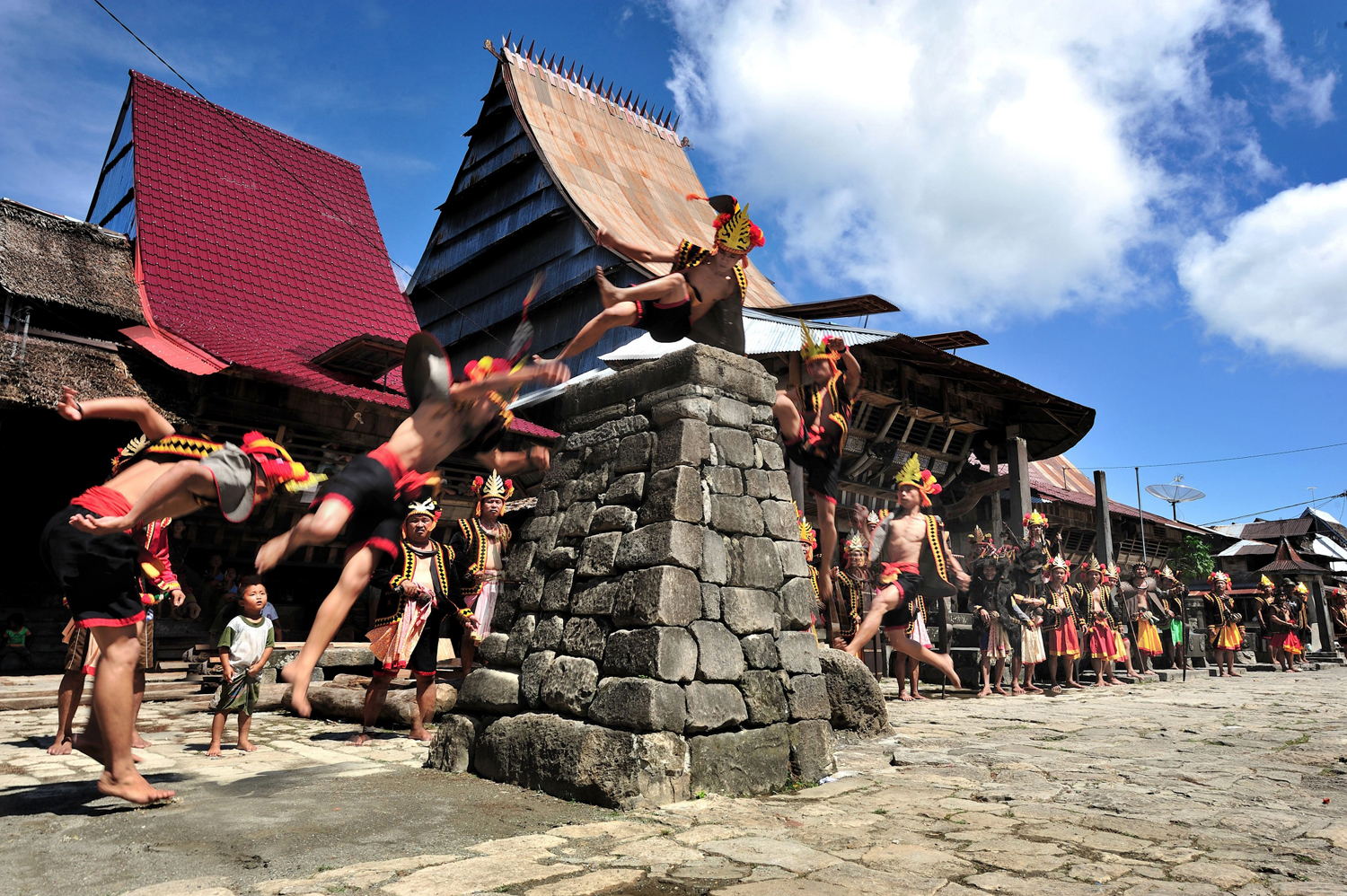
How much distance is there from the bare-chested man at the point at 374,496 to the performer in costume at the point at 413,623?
3.29 m

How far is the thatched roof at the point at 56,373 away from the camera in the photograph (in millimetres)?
8281

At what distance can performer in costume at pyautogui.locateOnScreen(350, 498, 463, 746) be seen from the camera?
6066 millimetres

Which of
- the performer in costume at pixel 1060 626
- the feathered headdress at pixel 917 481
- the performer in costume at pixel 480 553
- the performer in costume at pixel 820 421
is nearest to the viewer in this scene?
the performer in costume at pixel 820 421

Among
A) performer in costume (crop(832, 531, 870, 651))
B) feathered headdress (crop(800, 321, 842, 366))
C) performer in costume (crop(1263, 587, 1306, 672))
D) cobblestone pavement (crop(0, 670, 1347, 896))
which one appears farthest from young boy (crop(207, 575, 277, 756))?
performer in costume (crop(1263, 587, 1306, 672))

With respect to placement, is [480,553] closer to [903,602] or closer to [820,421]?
[820,421]

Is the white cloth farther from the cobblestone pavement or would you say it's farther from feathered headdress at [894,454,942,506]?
feathered headdress at [894,454,942,506]

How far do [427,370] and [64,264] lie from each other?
1001 cm

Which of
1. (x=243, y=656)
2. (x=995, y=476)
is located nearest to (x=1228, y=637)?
(x=995, y=476)

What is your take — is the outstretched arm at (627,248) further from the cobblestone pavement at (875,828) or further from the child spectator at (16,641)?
the child spectator at (16,641)

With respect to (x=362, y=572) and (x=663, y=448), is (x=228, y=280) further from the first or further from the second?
(x=362, y=572)

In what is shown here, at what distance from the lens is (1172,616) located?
1496 cm

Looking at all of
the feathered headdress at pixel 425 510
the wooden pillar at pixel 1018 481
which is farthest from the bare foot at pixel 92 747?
the wooden pillar at pixel 1018 481

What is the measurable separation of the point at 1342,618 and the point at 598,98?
77.7 feet

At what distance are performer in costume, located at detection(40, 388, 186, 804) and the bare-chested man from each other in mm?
1279
